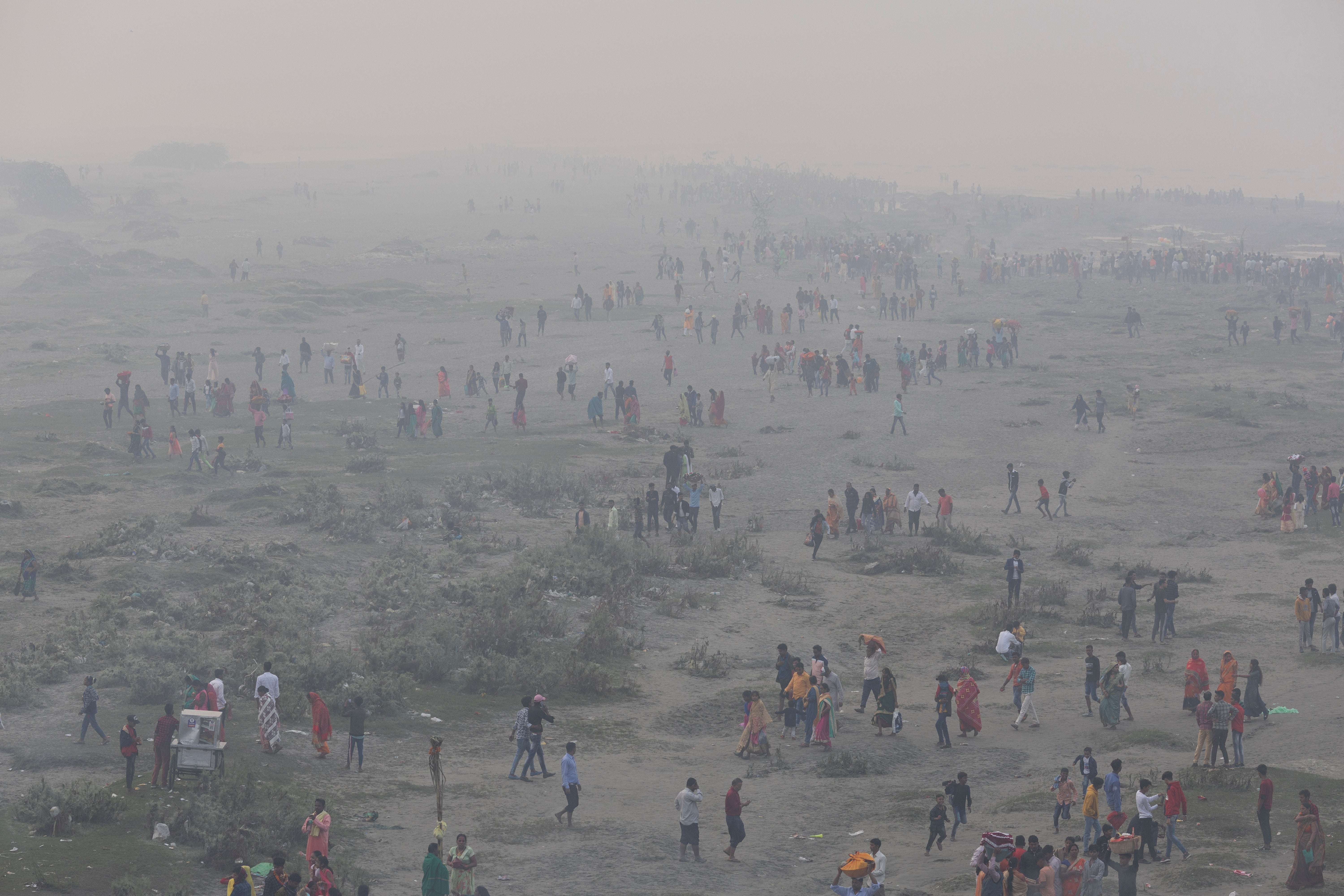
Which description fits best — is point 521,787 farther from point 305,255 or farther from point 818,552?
point 305,255

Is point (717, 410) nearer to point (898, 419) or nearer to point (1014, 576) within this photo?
point (898, 419)

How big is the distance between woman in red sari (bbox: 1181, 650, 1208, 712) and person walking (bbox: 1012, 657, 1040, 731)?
6.90 feet

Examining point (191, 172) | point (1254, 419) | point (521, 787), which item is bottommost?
point (521, 787)

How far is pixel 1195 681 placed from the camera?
1697 centimetres

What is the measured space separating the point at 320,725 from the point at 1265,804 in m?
10.8

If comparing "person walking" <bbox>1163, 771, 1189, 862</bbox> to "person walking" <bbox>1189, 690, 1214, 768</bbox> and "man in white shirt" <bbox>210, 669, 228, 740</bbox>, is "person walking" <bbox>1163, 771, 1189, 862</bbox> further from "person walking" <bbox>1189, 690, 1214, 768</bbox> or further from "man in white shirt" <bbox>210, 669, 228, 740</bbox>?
"man in white shirt" <bbox>210, 669, 228, 740</bbox>

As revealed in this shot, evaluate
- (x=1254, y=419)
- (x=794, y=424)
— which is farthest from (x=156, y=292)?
(x=1254, y=419)

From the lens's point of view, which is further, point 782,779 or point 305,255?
point 305,255

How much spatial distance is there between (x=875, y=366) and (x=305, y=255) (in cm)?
3780

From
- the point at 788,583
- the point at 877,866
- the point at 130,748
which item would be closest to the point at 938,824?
the point at 877,866

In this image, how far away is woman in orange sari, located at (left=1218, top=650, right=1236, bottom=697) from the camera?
54.2 ft

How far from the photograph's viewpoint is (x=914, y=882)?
1264 centimetres

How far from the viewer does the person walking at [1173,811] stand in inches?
491

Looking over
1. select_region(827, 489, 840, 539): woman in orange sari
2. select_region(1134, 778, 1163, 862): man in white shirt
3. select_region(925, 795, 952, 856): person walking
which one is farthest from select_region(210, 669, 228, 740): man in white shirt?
select_region(827, 489, 840, 539): woman in orange sari
